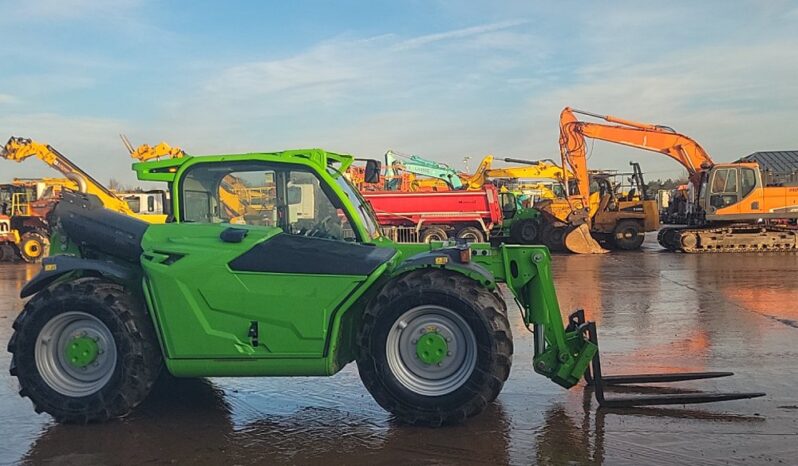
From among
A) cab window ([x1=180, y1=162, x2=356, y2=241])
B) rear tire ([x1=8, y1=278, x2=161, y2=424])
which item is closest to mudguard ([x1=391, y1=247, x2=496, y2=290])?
cab window ([x1=180, y1=162, x2=356, y2=241])

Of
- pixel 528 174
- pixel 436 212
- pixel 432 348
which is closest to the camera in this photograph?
pixel 432 348

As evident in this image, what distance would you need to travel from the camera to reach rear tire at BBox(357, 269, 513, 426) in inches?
201

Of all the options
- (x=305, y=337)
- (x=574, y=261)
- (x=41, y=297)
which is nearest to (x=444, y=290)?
(x=305, y=337)

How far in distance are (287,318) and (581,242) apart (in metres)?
20.4

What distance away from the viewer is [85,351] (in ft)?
17.9

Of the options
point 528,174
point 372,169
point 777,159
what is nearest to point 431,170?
point 528,174

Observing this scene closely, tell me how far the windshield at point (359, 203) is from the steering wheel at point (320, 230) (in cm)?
29

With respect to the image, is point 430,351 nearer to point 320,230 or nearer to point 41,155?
point 320,230

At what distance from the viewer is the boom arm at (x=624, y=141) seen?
2584 cm

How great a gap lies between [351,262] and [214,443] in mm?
1568

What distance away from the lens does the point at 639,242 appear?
26.0 meters

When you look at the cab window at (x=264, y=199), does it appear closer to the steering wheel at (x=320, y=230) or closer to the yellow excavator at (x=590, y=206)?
the steering wheel at (x=320, y=230)

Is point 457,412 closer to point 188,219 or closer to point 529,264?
point 529,264

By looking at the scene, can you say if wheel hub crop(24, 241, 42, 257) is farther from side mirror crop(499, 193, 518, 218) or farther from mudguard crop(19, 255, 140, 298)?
mudguard crop(19, 255, 140, 298)
